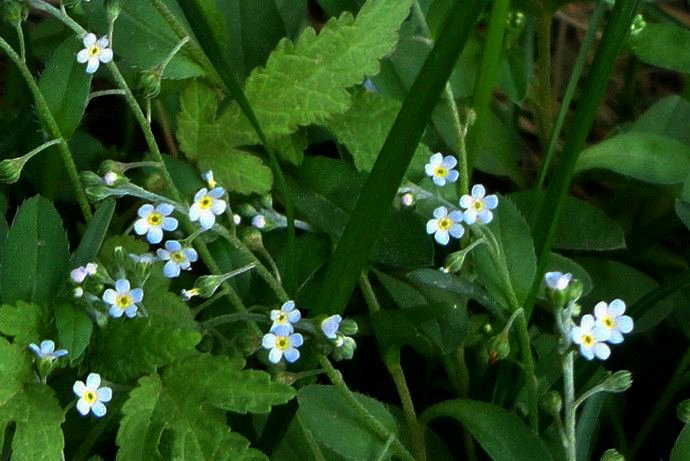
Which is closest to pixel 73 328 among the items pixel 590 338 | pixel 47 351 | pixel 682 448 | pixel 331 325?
pixel 47 351

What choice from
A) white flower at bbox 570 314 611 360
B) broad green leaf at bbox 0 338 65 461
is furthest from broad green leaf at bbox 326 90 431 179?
broad green leaf at bbox 0 338 65 461

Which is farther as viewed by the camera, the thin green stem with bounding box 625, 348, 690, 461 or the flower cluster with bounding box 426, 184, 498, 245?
the thin green stem with bounding box 625, 348, 690, 461

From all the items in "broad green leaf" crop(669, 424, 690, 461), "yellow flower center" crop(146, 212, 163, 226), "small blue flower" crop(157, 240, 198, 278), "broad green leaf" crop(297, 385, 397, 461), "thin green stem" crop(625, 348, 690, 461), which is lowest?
"thin green stem" crop(625, 348, 690, 461)

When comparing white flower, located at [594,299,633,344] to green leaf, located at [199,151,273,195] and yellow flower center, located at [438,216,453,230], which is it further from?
green leaf, located at [199,151,273,195]

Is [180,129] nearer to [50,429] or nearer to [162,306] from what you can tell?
[162,306]

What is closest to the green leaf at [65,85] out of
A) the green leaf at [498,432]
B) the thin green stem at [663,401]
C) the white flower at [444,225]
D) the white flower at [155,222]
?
the white flower at [155,222]

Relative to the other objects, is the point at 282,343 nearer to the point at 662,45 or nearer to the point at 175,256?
the point at 175,256

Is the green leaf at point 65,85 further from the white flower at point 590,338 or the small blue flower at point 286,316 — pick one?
the white flower at point 590,338
